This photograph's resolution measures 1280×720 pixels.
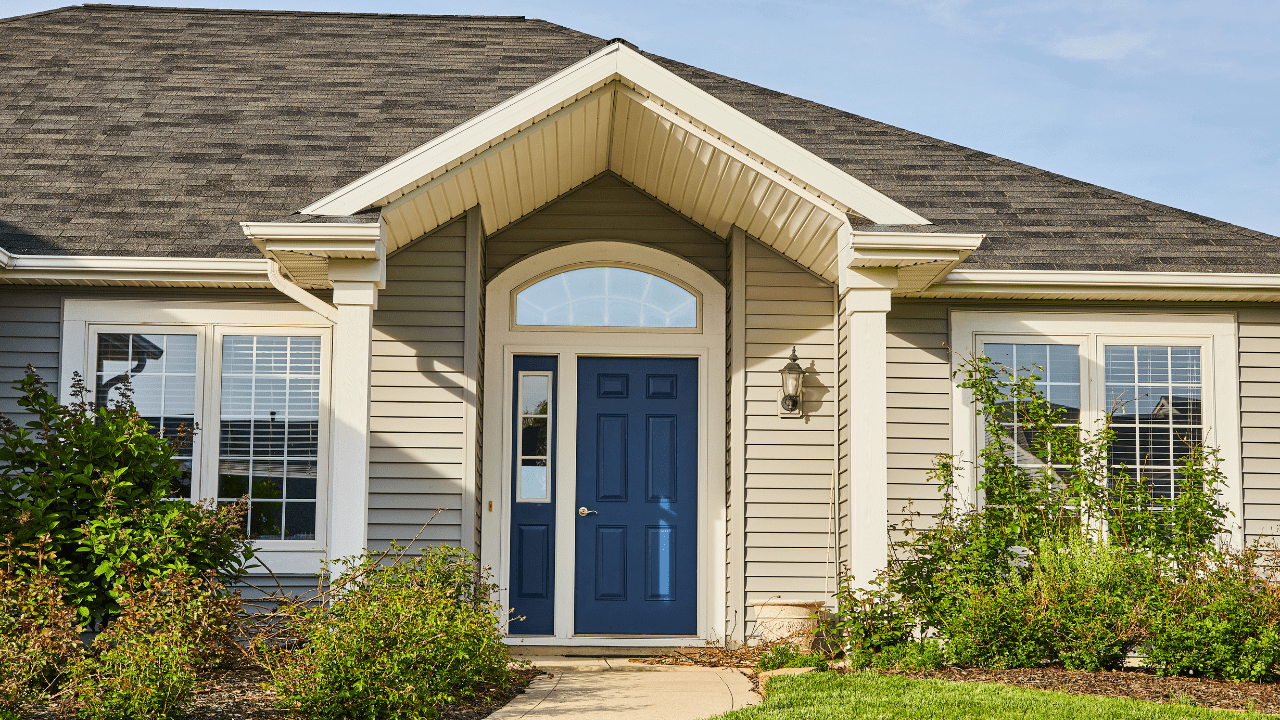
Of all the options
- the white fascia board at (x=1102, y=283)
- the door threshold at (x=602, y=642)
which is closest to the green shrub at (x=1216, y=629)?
the white fascia board at (x=1102, y=283)

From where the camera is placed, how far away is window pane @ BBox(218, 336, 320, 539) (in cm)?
669

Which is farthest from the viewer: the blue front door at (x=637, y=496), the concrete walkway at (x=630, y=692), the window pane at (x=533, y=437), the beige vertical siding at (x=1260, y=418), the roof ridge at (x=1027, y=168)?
the roof ridge at (x=1027, y=168)

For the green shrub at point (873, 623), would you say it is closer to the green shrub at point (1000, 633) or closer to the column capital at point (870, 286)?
the green shrub at point (1000, 633)

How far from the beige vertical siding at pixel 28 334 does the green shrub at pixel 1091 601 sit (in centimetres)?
616

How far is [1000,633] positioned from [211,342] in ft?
16.9

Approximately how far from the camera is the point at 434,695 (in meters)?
4.46

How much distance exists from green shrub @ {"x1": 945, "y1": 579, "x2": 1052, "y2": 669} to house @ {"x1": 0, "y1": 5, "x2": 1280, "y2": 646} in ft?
3.03

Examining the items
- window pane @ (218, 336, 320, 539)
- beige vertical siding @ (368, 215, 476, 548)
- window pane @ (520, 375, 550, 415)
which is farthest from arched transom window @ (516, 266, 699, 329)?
window pane @ (218, 336, 320, 539)

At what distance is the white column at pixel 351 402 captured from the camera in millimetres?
5441

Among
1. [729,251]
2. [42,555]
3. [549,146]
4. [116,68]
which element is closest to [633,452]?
[729,251]

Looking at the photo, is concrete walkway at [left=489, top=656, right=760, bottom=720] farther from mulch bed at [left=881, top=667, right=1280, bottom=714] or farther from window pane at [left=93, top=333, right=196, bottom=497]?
window pane at [left=93, top=333, right=196, bottom=497]

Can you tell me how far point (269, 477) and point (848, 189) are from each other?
13.5 ft

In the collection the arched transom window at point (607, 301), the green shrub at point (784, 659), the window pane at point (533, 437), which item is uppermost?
the arched transom window at point (607, 301)

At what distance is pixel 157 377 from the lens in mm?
6730
